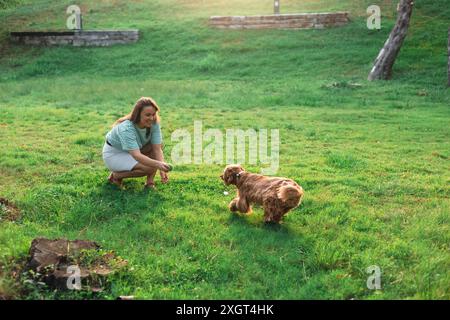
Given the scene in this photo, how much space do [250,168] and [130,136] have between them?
228 centimetres

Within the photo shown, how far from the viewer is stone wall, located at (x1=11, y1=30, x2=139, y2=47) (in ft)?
75.7

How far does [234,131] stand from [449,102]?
23.2 ft

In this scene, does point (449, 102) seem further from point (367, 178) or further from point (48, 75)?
point (48, 75)

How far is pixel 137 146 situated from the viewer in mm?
6977

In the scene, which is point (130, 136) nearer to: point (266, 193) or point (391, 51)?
point (266, 193)

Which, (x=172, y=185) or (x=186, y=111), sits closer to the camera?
(x=172, y=185)

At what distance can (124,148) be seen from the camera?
6934mm

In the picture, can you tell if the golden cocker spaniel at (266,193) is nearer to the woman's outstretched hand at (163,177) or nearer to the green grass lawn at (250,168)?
the green grass lawn at (250,168)

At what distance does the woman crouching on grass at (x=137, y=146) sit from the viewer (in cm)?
688

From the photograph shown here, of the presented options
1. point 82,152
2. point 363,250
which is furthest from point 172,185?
point 363,250

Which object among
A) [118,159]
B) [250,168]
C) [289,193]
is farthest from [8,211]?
[250,168]

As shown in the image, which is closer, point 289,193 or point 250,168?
point 289,193

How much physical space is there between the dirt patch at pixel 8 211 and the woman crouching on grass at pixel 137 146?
1419 millimetres

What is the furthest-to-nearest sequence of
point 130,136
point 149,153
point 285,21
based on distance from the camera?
point 285,21
point 149,153
point 130,136
